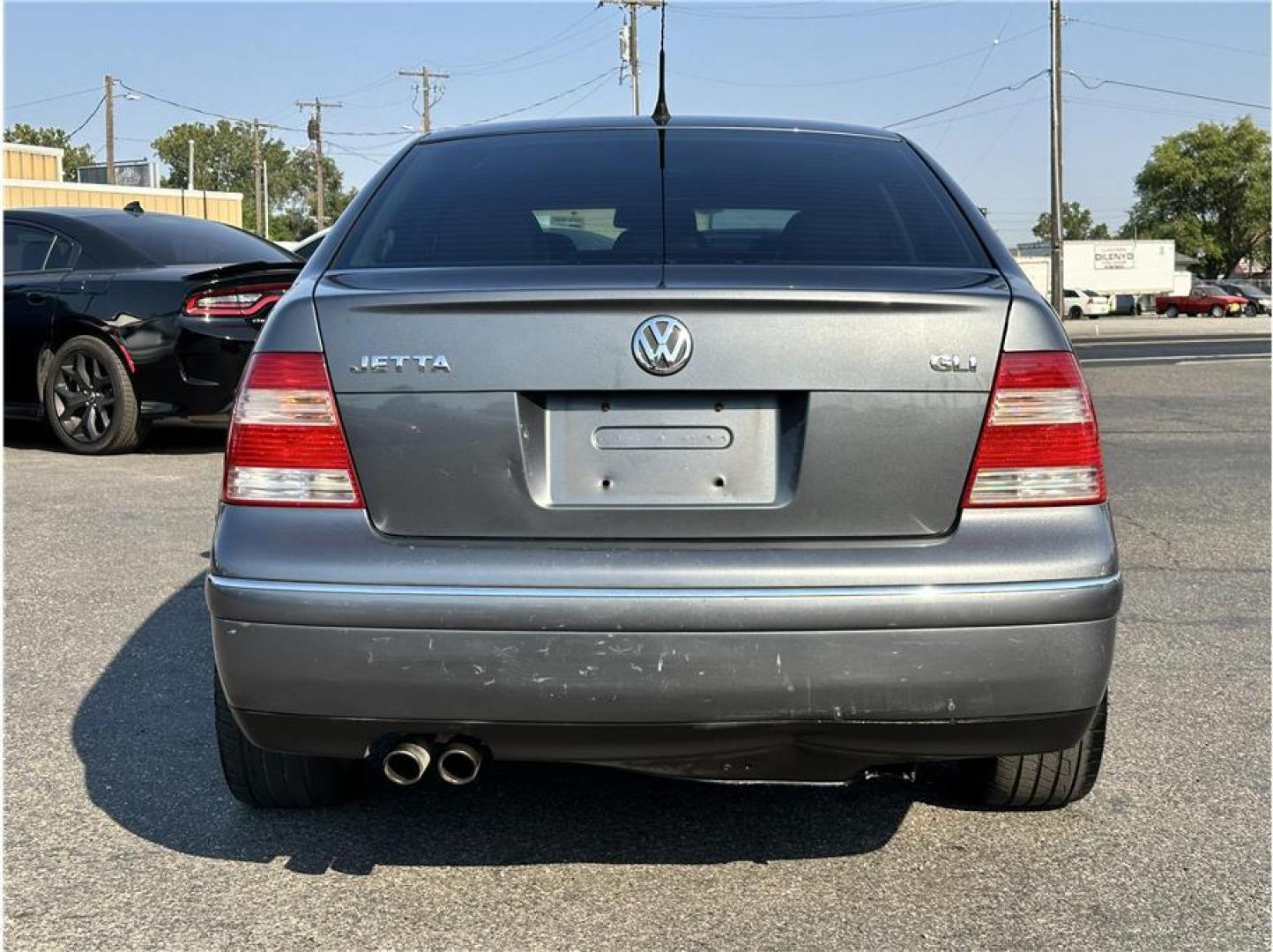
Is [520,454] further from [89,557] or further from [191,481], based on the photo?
[191,481]

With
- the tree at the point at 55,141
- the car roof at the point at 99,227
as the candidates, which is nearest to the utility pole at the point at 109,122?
the tree at the point at 55,141

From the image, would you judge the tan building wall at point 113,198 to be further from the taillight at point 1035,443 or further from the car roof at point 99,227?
the taillight at point 1035,443

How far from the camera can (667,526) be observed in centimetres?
267

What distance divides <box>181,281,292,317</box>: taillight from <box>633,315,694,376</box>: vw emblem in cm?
635

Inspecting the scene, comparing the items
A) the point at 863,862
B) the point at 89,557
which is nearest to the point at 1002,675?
the point at 863,862

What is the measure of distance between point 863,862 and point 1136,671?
186 cm

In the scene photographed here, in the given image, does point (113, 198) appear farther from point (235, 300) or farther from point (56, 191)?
point (235, 300)

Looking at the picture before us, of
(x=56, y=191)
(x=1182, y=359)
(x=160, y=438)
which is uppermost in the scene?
(x=56, y=191)

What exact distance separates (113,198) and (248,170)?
9394 centimetres

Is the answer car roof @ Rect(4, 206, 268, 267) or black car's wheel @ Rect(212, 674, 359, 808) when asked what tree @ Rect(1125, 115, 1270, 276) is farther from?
black car's wheel @ Rect(212, 674, 359, 808)

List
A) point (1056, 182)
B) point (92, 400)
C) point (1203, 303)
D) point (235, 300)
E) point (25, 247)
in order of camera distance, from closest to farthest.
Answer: point (235, 300) → point (92, 400) → point (25, 247) → point (1056, 182) → point (1203, 303)

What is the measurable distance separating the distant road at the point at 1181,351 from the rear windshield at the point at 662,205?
1861 centimetres

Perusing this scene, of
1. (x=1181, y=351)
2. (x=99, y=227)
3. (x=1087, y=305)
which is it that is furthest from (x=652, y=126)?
(x=1087, y=305)

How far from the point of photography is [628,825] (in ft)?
11.1
